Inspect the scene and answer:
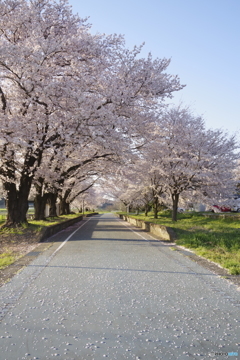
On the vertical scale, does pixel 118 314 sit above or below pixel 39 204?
below

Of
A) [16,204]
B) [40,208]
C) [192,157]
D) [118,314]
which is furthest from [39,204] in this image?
[118,314]

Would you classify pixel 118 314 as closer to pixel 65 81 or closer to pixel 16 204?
pixel 65 81

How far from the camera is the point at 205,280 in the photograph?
282 inches

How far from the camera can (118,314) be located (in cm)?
482

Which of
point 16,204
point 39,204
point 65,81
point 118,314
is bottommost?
point 118,314

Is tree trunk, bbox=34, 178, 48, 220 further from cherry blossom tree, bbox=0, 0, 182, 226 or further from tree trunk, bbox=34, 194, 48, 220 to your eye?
cherry blossom tree, bbox=0, 0, 182, 226

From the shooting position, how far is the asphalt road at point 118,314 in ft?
12.0

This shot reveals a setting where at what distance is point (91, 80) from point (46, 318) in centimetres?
1481

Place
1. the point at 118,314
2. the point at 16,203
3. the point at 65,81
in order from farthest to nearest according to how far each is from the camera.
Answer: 1. the point at 16,203
2. the point at 65,81
3. the point at 118,314

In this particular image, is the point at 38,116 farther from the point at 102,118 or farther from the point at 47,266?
the point at 47,266

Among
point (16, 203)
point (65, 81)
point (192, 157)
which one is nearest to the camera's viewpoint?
point (65, 81)

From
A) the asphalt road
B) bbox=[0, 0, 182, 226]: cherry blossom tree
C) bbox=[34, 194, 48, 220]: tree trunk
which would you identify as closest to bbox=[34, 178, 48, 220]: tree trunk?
bbox=[34, 194, 48, 220]: tree trunk

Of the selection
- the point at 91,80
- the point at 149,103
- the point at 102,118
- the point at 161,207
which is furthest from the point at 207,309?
the point at 161,207

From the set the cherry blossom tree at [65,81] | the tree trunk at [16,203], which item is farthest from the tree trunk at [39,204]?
the cherry blossom tree at [65,81]
